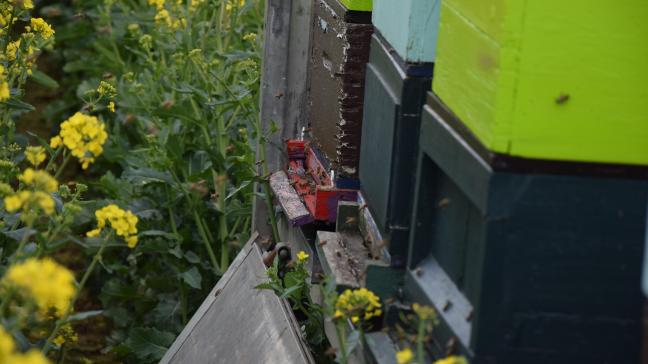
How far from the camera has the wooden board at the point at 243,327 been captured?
422cm

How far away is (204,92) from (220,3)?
2.78 ft

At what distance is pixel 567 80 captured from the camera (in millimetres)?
2693

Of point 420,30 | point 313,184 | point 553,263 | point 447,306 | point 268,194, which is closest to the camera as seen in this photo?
point 553,263

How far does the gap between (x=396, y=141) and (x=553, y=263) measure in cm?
94

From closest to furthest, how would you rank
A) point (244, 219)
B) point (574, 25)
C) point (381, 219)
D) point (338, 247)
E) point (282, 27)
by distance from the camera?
point (574, 25) → point (381, 219) → point (338, 247) → point (282, 27) → point (244, 219)

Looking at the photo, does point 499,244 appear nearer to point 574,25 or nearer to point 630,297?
point 630,297

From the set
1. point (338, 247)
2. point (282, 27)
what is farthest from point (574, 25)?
point (282, 27)

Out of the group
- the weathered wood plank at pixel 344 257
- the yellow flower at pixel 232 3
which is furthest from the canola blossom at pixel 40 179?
the yellow flower at pixel 232 3

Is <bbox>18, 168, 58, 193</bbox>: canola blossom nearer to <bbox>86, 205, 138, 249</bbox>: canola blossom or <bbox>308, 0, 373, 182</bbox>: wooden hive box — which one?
<bbox>86, 205, 138, 249</bbox>: canola blossom

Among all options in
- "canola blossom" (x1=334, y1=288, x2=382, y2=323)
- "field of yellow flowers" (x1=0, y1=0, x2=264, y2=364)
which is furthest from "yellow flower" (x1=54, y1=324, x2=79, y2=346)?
"canola blossom" (x1=334, y1=288, x2=382, y2=323)

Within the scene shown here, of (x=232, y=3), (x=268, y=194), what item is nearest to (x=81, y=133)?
Answer: (x=268, y=194)

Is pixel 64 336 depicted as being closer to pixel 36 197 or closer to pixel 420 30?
Result: pixel 36 197

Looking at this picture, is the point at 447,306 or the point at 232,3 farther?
the point at 232,3

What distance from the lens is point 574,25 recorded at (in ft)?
8.71
